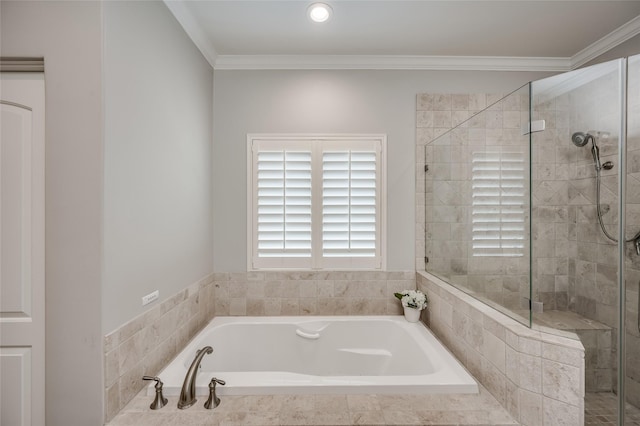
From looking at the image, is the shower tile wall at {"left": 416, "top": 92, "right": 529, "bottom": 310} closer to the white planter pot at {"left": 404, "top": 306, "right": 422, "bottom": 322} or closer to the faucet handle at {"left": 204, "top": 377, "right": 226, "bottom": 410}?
the white planter pot at {"left": 404, "top": 306, "right": 422, "bottom": 322}

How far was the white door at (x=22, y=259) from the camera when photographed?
3.82 feet

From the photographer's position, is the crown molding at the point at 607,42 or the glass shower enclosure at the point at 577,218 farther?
the crown molding at the point at 607,42

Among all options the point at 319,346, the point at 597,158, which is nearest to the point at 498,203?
the point at 597,158

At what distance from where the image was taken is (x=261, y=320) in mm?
2281

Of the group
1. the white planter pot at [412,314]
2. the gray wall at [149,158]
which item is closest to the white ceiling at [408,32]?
the gray wall at [149,158]

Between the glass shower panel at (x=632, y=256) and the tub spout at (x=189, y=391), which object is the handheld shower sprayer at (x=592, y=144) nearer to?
the glass shower panel at (x=632, y=256)

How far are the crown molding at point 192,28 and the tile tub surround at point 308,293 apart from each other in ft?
5.73

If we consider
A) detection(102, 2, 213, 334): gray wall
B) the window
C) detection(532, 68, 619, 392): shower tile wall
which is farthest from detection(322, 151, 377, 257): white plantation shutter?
detection(532, 68, 619, 392): shower tile wall

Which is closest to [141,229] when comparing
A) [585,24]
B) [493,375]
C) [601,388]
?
[493,375]

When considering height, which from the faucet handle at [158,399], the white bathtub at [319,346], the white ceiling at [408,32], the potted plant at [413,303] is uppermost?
the white ceiling at [408,32]

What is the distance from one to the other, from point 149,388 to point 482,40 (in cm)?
302

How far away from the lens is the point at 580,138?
4.54ft

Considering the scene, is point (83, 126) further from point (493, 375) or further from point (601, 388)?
point (601, 388)

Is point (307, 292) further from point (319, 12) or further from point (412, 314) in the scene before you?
point (319, 12)
